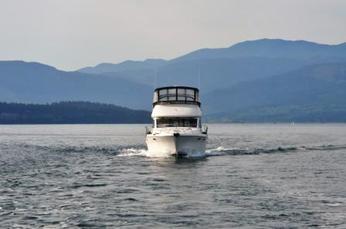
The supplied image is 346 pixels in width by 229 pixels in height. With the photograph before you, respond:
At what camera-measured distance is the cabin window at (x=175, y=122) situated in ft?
256

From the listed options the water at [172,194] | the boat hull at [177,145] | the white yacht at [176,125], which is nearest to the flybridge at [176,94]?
the white yacht at [176,125]

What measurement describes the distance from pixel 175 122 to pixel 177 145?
5.35 m

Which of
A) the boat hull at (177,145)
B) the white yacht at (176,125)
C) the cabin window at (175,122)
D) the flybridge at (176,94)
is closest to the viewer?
the boat hull at (177,145)

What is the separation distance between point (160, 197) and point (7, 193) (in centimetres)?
1111

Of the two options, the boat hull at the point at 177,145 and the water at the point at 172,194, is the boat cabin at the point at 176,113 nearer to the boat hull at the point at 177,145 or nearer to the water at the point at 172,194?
the boat hull at the point at 177,145

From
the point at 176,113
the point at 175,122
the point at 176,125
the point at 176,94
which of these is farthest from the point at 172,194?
the point at 176,94

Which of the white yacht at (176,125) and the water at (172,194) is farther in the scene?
the white yacht at (176,125)

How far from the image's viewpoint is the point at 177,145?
241 feet

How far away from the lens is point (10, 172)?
62.1 meters

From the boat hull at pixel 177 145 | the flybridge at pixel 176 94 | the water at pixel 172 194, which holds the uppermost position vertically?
the flybridge at pixel 176 94

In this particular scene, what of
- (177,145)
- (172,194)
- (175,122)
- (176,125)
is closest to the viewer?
(172,194)

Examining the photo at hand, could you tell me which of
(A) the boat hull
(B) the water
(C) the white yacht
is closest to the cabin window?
(C) the white yacht

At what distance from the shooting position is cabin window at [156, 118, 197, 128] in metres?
78.1

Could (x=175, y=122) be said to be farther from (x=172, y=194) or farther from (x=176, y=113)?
(x=172, y=194)
